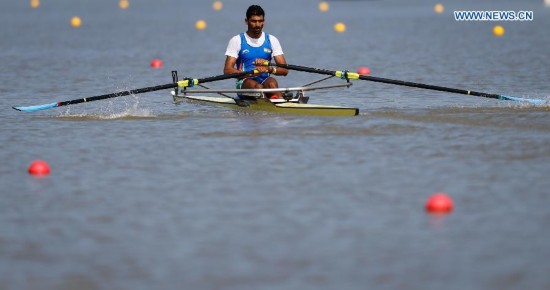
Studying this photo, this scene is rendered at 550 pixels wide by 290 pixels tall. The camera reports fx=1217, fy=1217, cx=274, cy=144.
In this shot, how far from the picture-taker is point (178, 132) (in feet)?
43.8

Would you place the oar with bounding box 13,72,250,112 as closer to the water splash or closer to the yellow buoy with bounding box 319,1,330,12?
the water splash

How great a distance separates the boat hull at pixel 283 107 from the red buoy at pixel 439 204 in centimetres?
528

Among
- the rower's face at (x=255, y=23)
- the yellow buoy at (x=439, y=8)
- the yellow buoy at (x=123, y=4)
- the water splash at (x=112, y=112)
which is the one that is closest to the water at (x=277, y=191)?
the water splash at (x=112, y=112)

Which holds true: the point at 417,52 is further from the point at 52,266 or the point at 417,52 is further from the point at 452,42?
the point at 52,266

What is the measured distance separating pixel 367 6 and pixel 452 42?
23693 millimetres

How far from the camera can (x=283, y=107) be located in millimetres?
14469

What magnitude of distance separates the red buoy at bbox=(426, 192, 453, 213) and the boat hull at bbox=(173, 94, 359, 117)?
5.28m

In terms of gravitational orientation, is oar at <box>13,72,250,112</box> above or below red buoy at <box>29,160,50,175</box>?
above

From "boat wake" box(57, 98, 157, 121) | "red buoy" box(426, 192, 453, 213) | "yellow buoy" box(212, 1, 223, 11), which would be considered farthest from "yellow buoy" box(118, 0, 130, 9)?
"red buoy" box(426, 192, 453, 213)

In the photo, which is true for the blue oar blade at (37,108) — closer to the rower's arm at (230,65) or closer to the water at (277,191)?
the water at (277,191)

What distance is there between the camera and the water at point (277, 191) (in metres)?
7.28

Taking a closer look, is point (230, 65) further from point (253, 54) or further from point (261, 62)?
point (261, 62)

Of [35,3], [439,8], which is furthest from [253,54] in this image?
[35,3]

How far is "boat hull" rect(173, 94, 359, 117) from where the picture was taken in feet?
46.0
